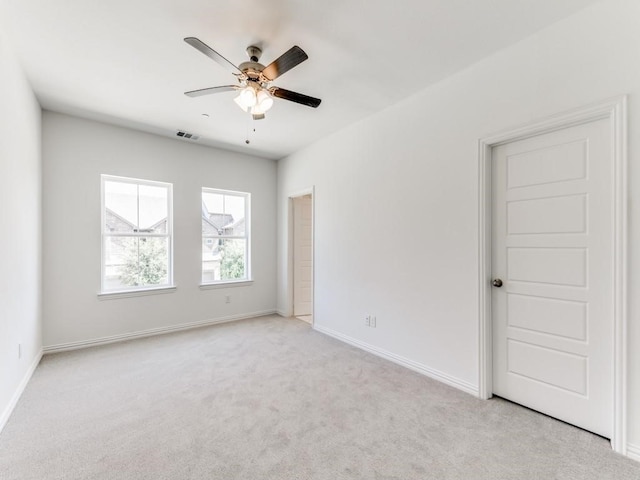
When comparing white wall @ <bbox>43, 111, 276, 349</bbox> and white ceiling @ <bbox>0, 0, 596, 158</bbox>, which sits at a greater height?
white ceiling @ <bbox>0, 0, 596, 158</bbox>

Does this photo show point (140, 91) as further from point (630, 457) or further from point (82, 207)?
point (630, 457)

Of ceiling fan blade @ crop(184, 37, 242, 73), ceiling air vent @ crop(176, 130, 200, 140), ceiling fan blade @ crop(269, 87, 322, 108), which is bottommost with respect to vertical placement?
ceiling fan blade @ crop(269, 87, 322, 108)

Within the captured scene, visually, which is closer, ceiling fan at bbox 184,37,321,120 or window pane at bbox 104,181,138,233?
ceiling fan at bbox 184,37,321,120

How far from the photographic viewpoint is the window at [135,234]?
3.98 metres

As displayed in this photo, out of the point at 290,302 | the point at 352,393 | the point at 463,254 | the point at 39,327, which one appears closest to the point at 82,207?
the point at 39,327

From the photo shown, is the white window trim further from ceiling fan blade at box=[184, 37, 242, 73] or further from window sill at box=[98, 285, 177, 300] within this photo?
ceiling fan blade at box=[184, 37, 242, 73]

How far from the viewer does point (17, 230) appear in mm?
2535

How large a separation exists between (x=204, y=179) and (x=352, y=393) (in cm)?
372

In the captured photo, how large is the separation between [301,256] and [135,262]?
8.27 feet

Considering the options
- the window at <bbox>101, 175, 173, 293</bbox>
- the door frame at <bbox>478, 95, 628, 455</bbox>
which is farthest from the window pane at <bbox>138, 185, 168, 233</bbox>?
the door frame at <bbox>478, 95, 628, 455</bbox>

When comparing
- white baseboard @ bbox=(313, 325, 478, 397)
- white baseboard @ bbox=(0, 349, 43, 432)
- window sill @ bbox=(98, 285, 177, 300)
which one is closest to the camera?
white baseboard @ bbox=(0, 349, 43, 432)

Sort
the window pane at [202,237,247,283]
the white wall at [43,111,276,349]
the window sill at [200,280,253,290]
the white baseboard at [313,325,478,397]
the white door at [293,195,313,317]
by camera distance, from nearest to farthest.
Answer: the white baseboard at [313,325,478,397] < the white wall at [43,111,276,349] < the window sill at [200,280,253,290] < the window pane at [202,237,247,283] < the white door at [293,195,313,317]

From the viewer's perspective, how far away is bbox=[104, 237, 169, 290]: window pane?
3988 millimetres

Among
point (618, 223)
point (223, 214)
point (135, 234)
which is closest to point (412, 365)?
point (618, 223)
